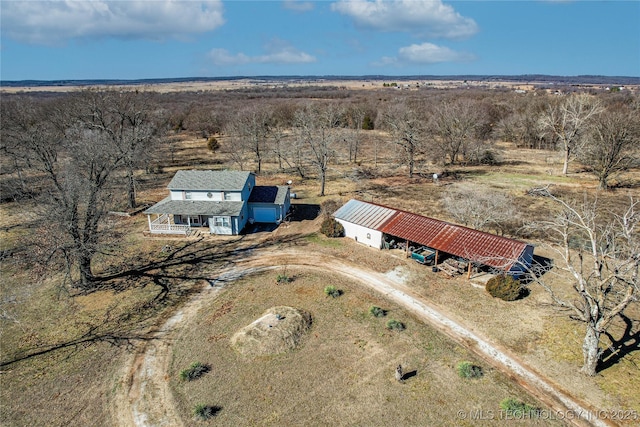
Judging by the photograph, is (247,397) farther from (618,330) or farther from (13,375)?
(618,330)

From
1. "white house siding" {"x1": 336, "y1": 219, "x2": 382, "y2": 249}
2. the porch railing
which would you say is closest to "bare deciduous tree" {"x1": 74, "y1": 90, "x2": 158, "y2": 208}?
the porch railing

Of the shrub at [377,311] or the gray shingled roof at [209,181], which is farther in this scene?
the gray shingled roof at [209,181]

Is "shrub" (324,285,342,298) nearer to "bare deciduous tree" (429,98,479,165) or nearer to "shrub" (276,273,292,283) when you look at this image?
"shrub" (276,273,292,283)

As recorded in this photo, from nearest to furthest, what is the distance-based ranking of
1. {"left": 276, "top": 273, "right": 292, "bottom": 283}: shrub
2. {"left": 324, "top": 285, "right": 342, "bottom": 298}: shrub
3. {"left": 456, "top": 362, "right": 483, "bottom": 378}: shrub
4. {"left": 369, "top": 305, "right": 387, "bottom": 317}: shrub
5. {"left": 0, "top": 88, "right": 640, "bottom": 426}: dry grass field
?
1. {"left": 0, "top": 88, "right": 640, "bottom": 426}: dry grass field
2. {"left": 456, "top": 362, "right": 483, "bottom": 378}: shrub
3. {"left": 369, "top": 305, "right": 387, "bottom": 317}: shrub
4. {"left": 324, "top": 285, "right": 342, "bottom": 298}: shrub
5. {"left": 276, "top": 273, "right": 292, "bottom": 283}: shrub

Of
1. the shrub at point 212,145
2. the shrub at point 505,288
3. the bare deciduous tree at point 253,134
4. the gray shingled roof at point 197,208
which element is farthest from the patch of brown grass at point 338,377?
the shrub at point 212,145

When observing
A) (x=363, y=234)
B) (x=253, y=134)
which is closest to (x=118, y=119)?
(x=253, y=134)

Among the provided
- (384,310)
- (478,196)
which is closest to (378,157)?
(478,196)

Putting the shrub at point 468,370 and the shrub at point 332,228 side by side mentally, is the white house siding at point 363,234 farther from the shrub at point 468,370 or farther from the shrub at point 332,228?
the shrub at point 468,370
